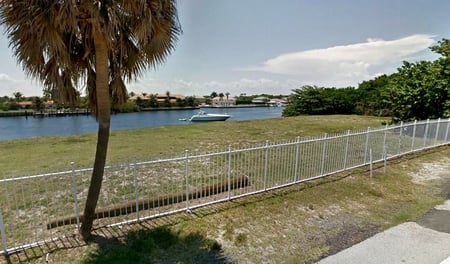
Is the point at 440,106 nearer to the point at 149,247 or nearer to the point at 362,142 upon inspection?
the point at 362,142

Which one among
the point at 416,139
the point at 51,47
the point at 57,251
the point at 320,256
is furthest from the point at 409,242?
the point at 416,139

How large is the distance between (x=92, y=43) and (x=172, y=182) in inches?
147

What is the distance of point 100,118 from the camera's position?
4062mm

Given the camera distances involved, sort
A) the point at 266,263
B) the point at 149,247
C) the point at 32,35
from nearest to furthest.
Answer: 1. the point at 32,35
2. the point at 266,263
3. the point at 149,247

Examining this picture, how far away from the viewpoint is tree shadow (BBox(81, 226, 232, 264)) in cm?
388

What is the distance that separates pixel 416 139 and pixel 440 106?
4.41 metres

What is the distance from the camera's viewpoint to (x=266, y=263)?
386cm

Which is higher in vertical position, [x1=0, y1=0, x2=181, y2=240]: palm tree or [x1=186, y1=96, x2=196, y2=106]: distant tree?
[x1=0, y1=0, x2=181, y2=240]: palm tree

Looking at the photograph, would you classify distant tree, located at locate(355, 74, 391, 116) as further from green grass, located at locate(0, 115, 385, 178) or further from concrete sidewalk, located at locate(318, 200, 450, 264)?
concrete sidewalk, located at locate(318, 200, 450, 264)

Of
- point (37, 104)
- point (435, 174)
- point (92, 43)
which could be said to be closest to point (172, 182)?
point (92, 43)

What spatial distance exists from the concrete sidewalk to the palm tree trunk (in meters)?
3.63

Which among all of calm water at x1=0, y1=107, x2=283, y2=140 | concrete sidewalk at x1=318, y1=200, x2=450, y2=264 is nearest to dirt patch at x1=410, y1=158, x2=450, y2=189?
concrete sidewalk at x1=318, y1=200, x2=450, y2=264

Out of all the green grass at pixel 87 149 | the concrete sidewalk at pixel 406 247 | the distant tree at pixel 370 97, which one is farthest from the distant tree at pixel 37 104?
the concrete sidewalk at pixel 406 247

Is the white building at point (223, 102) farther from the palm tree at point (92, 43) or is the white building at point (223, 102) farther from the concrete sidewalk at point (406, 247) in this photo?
the concrete sidewalk at point (406, 247)
